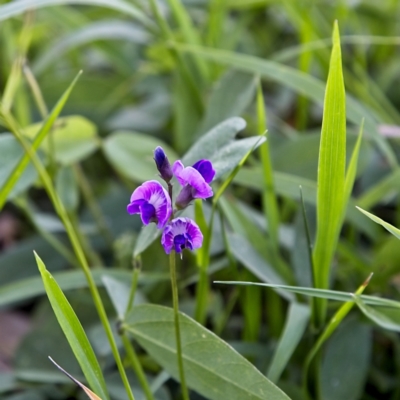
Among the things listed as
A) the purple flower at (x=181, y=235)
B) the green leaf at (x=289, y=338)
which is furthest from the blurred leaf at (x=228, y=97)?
the purple flower at (x=181, y=235)

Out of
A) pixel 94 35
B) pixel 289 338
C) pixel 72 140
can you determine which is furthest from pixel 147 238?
pixel 94 35

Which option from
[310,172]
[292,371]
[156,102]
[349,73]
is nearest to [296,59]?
[349,73]

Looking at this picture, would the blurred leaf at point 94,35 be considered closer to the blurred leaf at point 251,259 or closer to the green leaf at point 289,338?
the blurred leaf at point 251,259

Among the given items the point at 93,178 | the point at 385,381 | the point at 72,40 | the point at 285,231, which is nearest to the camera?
the point at 385,381

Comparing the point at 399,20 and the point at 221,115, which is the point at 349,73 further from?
the point at 221,115

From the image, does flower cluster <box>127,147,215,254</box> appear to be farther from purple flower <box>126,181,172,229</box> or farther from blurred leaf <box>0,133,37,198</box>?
blurred leaf <box>0,133,37,198</box>

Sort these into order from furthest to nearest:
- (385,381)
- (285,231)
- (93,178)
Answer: (93,178)
(285,231)
(385,381)

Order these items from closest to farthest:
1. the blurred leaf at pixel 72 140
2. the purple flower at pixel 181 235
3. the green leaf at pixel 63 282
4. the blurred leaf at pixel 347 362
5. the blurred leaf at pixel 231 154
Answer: the purple flower at pixel 181 235 → the blurred leaf at pixel 231 154 → the blurred leaf at pixel 347 362 → the green leaf at pixel 63 282 → the blurred leaf at pixel 72 140
